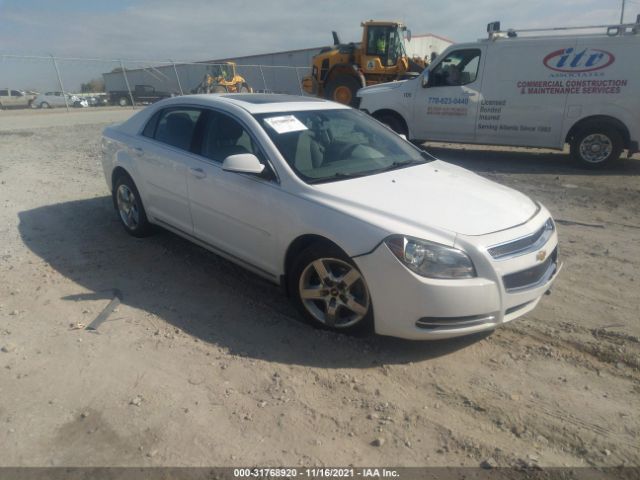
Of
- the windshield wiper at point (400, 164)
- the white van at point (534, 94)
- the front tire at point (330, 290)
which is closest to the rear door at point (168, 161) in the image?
the front tire at point (330, 290)

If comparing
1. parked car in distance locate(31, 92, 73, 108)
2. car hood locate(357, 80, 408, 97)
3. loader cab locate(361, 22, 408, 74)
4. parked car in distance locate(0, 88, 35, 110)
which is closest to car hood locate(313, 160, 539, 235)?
car hood locate(357, 80, 408, 97)

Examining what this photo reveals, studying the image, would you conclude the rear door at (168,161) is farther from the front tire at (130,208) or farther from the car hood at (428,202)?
the car hood at (428,202)

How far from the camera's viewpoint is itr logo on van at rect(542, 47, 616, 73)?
883 centimetres

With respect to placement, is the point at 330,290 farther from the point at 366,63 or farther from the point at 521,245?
the point at 366,63

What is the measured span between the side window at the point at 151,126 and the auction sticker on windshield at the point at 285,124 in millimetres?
1640

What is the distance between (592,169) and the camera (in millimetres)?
9273

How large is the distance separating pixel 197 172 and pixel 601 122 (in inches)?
308

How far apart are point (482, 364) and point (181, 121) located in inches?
136

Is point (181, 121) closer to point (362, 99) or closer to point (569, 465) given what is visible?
point (569, 465)

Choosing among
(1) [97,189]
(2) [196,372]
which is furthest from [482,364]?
(1) [97,189]

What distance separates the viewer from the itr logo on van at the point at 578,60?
883 cm

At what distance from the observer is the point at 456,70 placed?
32.8ft

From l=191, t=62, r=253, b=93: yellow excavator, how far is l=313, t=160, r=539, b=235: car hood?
25412mm

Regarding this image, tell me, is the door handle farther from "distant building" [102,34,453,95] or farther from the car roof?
"distant building" [102,34,453,95]
